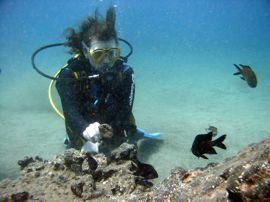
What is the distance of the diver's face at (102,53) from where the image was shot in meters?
4.84

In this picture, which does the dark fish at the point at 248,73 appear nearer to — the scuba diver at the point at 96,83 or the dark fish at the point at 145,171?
the scuba diver at the point at 96,83

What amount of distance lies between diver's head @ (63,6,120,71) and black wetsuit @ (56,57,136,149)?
31 cm

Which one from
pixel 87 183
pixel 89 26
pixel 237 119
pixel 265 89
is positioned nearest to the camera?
pixel 87 183

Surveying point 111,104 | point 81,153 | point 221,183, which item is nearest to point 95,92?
point 111,104

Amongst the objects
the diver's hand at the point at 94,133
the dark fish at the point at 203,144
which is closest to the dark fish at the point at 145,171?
the dark fish at the point at 203,144

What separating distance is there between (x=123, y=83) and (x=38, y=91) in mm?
10490

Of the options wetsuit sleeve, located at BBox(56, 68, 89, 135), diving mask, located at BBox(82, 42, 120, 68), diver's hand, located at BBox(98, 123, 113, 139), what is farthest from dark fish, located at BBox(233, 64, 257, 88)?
wetsuit sleeve, located at BBox(56, 68, 89, 135)

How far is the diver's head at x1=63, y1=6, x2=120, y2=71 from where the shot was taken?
16.0 ft

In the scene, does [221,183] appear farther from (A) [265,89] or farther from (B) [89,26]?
(A) [265,89]

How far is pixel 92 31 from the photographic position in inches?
195

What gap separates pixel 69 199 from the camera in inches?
112

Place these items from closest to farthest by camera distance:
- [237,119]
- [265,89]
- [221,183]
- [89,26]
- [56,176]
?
[221,183]
[56,176]
[89,26]
[237,119]
[265,89]

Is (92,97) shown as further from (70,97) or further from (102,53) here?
(102,53)

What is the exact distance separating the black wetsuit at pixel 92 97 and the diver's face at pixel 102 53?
0.26 meters
